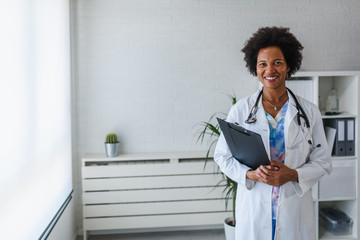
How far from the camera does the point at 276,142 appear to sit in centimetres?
173

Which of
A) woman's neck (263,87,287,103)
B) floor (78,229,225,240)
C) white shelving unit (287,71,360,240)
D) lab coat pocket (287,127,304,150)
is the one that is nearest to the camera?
lab coat pocket (287,127,304,150)

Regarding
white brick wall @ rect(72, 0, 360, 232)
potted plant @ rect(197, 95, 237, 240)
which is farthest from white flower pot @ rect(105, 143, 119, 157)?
potted plant @ rect(197, 95, 237, 240)

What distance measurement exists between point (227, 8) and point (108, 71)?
132 centimetres

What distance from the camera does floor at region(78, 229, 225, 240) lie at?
3293 millimetres

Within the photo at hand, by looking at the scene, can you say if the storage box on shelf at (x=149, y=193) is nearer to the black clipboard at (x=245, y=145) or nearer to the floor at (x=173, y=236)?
the floor at (x=173, y=236)

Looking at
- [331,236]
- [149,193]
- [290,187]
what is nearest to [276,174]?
Result: [290,187]

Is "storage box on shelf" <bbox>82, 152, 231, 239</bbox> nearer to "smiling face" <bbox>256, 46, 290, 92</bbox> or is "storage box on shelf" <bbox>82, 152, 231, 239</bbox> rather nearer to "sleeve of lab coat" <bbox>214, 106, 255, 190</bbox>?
"sleeve of lab coat" <bbox>214, 106, 255, 190</bbox>

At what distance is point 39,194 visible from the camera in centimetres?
218

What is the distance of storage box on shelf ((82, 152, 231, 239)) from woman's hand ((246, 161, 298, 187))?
1646 mm

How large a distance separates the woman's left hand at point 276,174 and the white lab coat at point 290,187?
63 mm

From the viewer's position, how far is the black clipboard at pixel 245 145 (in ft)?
5.10

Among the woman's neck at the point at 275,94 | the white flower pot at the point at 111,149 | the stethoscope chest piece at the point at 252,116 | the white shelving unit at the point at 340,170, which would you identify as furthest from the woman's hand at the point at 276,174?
the white flower pot at the point at 111,149

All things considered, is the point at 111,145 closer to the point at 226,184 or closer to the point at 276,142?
the point at 226,184

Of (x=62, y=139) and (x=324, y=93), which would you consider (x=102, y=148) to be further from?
Answer: (x=324, y=93)
